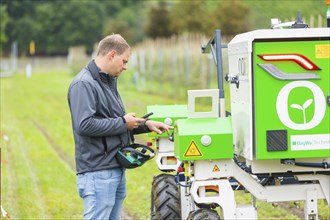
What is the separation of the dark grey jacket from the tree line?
86.5 ft

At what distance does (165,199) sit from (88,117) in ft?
5.71

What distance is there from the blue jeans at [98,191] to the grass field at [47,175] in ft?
11.3

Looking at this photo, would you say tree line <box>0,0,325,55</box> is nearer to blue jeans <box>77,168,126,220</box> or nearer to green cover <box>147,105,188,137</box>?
green cover <box>147,105,188,137</box>

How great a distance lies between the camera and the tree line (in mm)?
44750

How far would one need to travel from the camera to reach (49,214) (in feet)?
32.7

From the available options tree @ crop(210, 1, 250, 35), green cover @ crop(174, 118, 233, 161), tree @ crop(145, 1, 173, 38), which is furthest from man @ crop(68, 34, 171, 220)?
tree @ crop(145, 1, 173, 38)

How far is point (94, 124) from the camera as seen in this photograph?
5523 mm

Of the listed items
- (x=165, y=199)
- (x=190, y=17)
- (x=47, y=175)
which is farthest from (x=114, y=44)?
(x=190, y=17)

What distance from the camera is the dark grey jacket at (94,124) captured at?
18.2ft

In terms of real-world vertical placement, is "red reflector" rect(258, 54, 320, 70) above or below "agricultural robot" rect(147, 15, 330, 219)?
above

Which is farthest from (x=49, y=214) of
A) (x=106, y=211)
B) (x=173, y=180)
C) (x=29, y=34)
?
(x=29, y=34)

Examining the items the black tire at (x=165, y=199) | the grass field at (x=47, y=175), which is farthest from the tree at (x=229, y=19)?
the black tire at (x=165, y=199)

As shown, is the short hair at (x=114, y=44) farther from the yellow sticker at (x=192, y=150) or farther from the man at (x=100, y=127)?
the yellow sticker at (x=192, y=150)

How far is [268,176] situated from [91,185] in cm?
147
